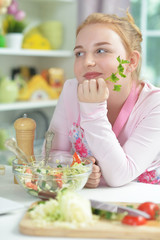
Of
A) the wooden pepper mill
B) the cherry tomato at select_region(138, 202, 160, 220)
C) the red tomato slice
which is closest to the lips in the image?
the wooden pepper mill

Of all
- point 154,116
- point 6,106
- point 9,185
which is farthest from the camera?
point 6,106

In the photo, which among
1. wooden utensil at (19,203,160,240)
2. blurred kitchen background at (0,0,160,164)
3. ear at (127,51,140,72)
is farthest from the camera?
blurred kitchen background at (0,0,160,164)

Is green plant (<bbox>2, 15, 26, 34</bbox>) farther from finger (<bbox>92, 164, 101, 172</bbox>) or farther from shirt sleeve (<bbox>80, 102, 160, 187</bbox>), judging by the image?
finger (<bbox>92, 164, 101, 172</bbox>)

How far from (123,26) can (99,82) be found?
373 mm

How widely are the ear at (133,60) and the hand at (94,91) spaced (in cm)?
33

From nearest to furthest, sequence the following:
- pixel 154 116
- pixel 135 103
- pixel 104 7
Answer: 1. pixel 154 116
2. pixel 135 103
3. pixel 104 7

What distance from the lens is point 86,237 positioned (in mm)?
875

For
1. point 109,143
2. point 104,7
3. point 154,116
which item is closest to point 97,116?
point 109,143

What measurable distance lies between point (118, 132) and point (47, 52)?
1995 millimetres

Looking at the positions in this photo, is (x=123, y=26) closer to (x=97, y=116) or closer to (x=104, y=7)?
(x=97, y=116)

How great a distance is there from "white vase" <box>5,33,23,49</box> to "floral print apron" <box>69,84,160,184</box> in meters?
1.66

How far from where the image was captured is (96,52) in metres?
1.50

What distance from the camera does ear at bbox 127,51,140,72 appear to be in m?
1.63

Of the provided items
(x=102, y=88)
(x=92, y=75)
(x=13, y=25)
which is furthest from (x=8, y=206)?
(x=13, y=25)
